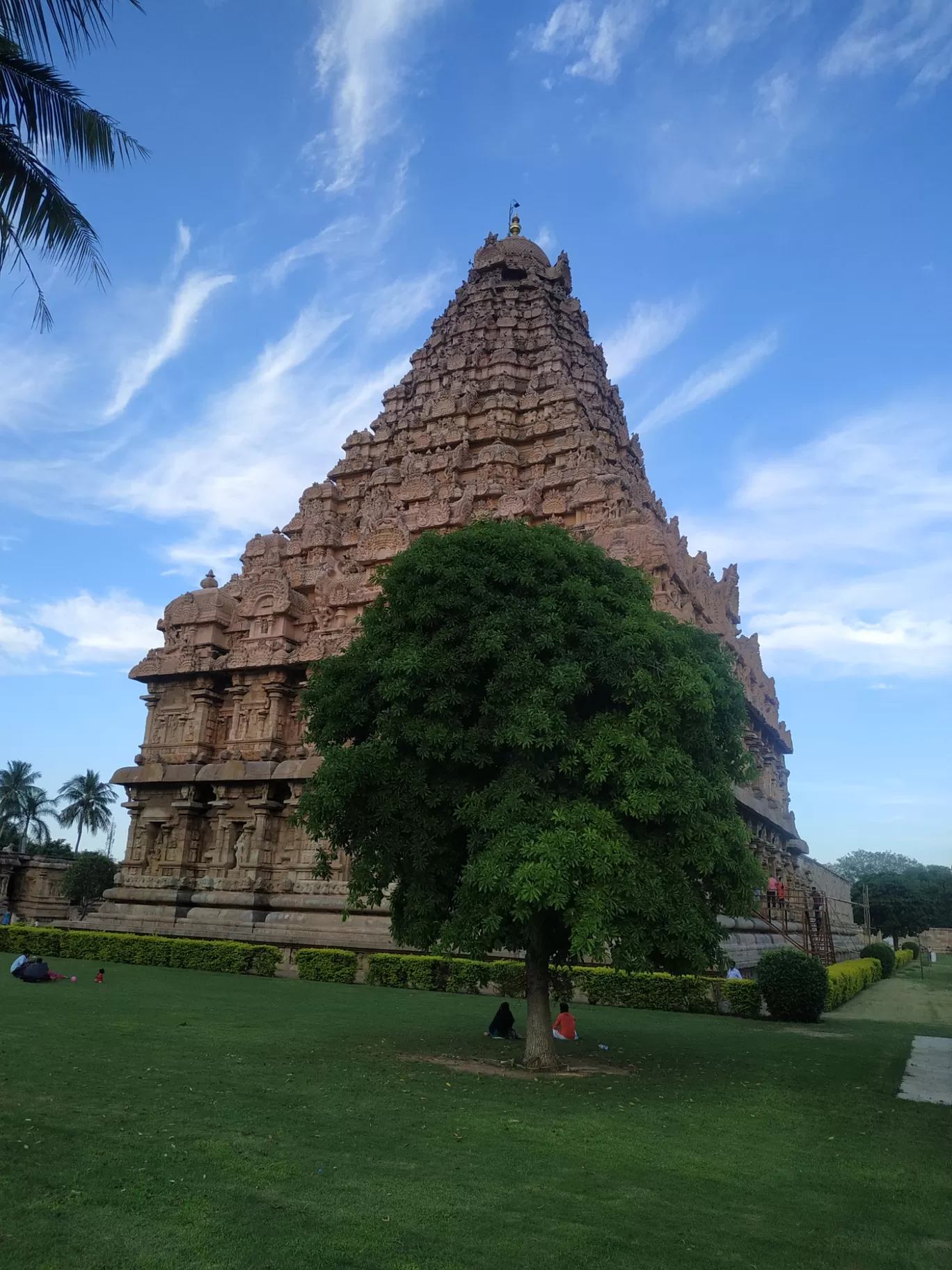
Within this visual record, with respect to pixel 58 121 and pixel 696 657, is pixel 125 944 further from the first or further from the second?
pixel 58 121

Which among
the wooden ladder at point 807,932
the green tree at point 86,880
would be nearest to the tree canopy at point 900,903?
the wooden ladder at point 807,932

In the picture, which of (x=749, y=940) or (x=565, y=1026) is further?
(x=749, y=940)

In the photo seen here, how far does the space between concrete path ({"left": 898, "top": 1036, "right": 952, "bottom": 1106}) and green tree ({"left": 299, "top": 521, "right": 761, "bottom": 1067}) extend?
2.93 meters

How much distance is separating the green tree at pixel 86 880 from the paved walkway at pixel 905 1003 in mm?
38452

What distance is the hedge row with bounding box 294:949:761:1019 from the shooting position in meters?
20.1

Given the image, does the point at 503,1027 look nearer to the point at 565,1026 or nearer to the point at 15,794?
the point at 565,1026

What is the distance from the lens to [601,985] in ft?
68.2

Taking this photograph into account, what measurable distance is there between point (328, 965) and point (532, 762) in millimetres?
13885

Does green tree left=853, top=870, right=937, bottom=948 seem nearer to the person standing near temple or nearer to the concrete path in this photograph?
the person standing near temple

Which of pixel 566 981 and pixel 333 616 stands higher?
pixel 333 616

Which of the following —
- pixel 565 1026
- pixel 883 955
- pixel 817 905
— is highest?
pixel 817 905

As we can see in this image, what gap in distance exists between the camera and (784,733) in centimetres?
4156

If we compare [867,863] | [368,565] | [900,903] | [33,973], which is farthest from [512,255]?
[867,863]

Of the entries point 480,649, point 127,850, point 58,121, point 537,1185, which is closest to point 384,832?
point 480,649
